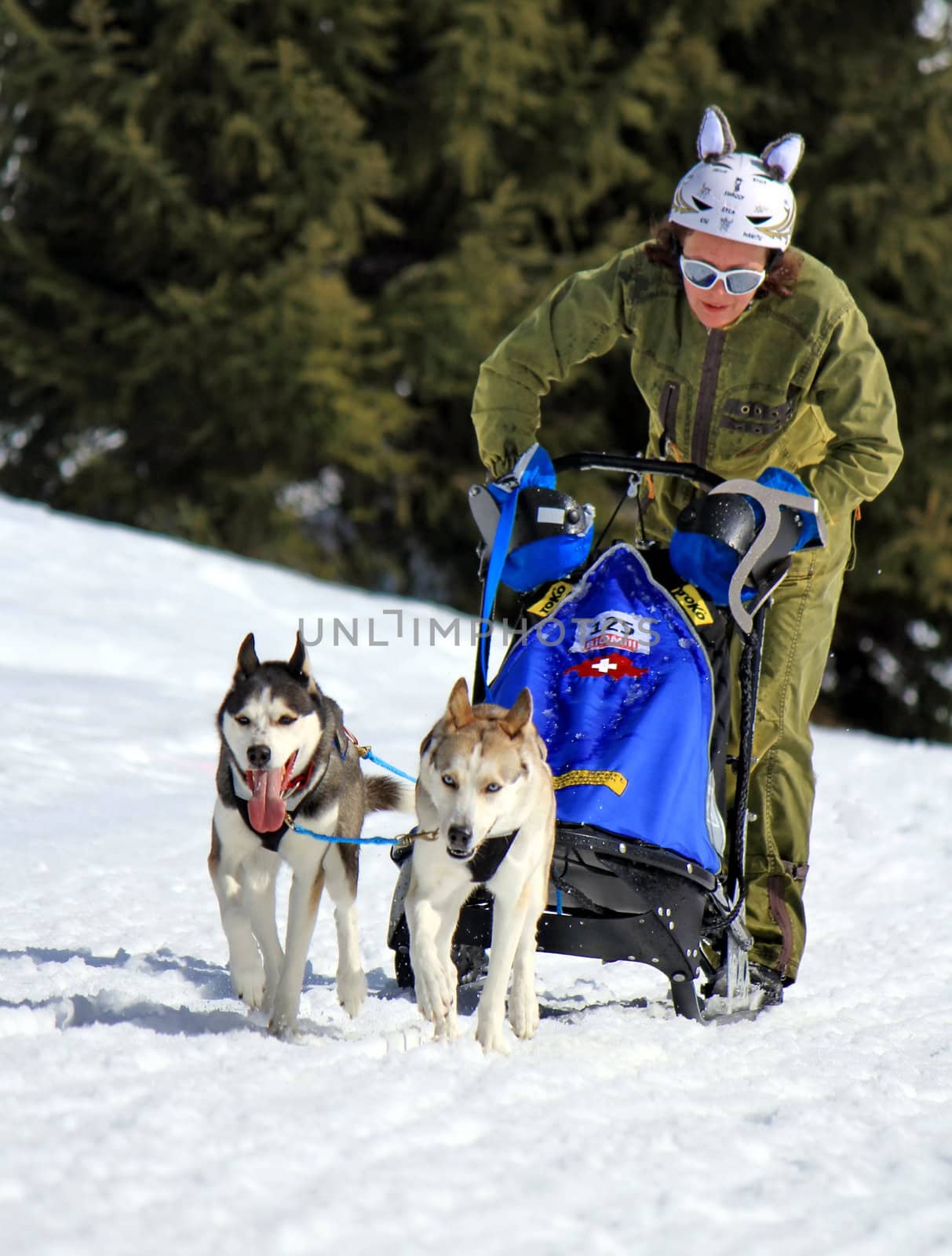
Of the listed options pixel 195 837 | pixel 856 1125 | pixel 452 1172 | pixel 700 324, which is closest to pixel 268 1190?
pixel 452 1172

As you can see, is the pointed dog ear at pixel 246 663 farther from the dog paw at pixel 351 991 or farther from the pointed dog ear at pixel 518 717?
the dog paw at pixel 351 991

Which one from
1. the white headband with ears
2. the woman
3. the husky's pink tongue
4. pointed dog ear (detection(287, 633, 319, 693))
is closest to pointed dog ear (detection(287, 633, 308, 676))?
pointed dog ear (detection(287, 633, 319, 693))

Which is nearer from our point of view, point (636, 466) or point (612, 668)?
point (612, 668)

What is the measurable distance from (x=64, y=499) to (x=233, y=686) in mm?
10093

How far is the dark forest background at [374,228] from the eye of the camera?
12.0m

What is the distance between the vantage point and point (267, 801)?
305 centimetres

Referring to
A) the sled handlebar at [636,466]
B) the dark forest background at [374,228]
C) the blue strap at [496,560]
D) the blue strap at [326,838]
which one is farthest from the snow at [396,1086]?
the dark forest background at [374,228]

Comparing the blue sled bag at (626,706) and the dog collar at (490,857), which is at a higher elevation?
the blue sled bag at (626,706)

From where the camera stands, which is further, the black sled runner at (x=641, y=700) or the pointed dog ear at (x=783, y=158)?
the pointed dog ear at (x=783, y=158)

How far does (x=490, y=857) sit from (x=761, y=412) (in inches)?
63.5

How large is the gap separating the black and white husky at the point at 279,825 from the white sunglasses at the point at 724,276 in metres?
1.38

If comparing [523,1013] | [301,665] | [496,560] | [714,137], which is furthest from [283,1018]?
[714,137]

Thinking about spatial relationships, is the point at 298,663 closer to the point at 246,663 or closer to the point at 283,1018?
the point at 246,663

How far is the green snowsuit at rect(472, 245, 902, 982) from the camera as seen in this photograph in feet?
12.7
